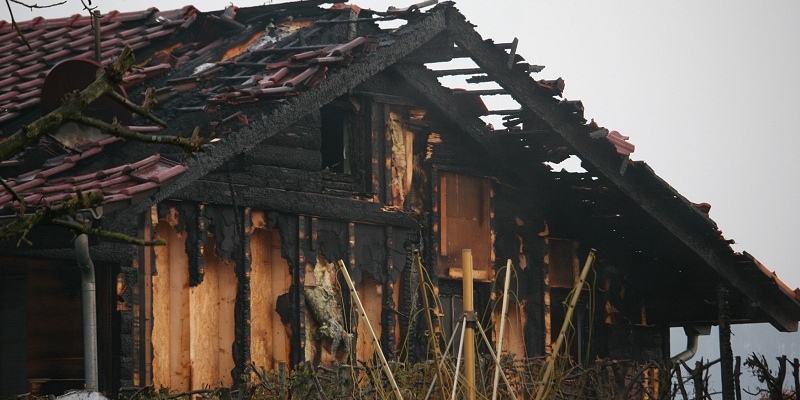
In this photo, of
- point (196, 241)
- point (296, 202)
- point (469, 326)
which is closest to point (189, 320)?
point (196, 241)

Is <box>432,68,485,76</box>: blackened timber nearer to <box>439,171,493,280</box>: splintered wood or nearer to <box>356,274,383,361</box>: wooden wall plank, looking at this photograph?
<box>439,171,493,280</box>: splintered wood

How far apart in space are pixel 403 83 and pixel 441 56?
0.53 m

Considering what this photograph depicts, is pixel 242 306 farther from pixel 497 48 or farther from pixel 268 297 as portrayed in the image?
pixel 497 48

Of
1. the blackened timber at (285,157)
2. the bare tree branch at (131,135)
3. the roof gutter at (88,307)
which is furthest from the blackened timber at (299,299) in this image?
the bare tree branch at (131,135)

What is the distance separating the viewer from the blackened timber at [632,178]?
15.0 meters

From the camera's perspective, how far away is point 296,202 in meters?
14.0

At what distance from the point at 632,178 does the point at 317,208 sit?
398 cm

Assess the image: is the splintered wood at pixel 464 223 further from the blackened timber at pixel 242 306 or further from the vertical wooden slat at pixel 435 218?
the blackened timber at pixel 242 306

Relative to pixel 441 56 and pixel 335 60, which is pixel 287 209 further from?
pixel 441 56

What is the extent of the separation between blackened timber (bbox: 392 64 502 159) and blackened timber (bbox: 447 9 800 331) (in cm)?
70

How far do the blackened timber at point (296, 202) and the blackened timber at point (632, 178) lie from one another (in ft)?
6.25

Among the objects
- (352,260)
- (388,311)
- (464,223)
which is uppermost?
(464,223)

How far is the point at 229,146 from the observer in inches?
490

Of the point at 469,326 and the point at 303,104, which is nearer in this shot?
the point at 469,326
